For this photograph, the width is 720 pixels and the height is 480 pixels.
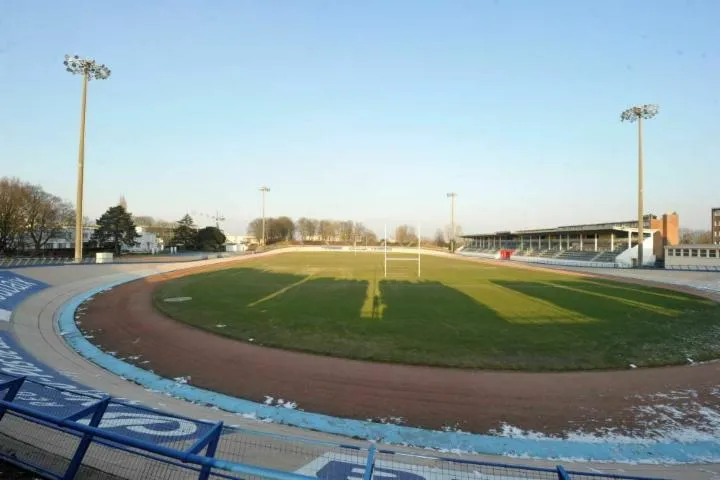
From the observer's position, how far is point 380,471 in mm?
4855

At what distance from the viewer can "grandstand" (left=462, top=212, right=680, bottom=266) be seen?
49.1 meters

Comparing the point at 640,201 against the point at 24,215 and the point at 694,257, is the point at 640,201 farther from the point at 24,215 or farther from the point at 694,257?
the point at 24,215

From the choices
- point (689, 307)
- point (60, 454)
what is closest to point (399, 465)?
point (60, 454)

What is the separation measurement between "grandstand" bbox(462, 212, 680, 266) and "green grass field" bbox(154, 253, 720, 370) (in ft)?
85.2

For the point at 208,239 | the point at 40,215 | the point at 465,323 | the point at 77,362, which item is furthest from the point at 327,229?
the point at 77,362

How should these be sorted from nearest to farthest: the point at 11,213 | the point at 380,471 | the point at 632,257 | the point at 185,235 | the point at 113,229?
the point at 380,471 → the point at 632,257 → the point at 11,213 → the point at 113,229 → the point at 185,235

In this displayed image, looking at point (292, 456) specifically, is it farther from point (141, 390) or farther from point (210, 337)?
point (210, 337)

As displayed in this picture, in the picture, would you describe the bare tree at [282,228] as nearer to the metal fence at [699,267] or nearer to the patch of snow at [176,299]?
the metal fence at [699,267]

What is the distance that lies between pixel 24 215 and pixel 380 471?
66.0 metres

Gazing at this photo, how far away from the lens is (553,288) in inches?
1101

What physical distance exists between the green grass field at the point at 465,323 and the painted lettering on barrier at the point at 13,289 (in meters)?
5.25

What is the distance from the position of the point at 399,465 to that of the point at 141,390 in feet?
19.5

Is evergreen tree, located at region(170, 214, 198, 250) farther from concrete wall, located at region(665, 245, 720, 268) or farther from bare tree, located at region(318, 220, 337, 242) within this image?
concrete wall, located at region(665, 245, 720, 268)

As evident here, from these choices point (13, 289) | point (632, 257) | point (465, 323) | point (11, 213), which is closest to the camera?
point (465, 323)
